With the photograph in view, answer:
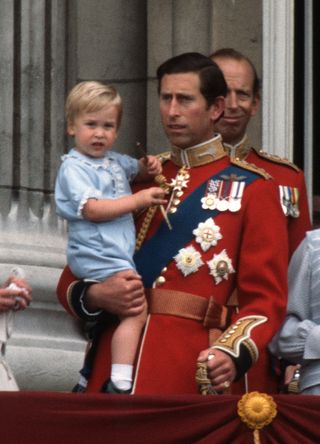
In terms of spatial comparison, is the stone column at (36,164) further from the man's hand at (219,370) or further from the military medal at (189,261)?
the man's hand at (219,370)

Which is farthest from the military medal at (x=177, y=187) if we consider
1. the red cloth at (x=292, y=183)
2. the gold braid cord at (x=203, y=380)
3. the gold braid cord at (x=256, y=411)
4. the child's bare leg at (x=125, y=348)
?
the gold braid cord at (x=256, y=411)

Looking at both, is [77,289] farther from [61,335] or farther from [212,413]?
[61,335]

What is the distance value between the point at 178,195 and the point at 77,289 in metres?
0.47

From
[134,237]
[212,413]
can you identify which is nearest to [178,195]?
[134,237]

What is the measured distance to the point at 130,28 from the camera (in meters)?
11.3

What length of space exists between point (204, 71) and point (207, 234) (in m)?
0.55

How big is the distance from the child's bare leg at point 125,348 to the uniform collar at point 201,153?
547 mm

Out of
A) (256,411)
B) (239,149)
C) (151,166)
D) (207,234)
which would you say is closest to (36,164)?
(239,149)

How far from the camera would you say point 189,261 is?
8930 mm

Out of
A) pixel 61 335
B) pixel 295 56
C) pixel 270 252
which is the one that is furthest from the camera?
pixel 295 56

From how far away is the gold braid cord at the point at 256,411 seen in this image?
27.4ft

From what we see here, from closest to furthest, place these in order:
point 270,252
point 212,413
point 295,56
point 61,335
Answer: point 212,413
point 270,252
point 61,335
point 295,56

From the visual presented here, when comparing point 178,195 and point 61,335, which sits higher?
point 178,195

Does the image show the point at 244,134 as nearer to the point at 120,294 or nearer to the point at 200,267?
the point at 200,267
